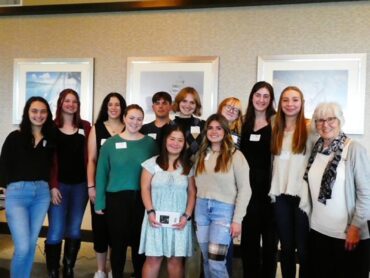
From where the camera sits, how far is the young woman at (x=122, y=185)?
2684 millimetres

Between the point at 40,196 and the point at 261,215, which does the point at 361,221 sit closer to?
the point at 261,215

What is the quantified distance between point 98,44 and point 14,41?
3.41 ft

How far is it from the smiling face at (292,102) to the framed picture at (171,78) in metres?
1.35

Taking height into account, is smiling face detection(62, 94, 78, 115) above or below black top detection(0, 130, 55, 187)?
above


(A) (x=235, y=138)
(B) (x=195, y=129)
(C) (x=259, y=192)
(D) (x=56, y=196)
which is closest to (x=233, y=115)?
(A) (x=235, y=138)

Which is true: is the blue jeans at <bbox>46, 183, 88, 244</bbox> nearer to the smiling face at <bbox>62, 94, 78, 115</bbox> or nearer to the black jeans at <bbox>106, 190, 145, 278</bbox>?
the black jeans at <bbox>106, 190, 145, 278</bbox>

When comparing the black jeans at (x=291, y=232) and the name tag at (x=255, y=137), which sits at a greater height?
the name tag at (x=255, y=137)

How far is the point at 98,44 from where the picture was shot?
160 inches

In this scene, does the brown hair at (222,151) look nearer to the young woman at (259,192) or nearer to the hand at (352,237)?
the young woman at (259,192)

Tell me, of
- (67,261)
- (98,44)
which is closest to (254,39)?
(98,44)

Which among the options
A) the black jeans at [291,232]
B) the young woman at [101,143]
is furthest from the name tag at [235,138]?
the young woman at [101,143]

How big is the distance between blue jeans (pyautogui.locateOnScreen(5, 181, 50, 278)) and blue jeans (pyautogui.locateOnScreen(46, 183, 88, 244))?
0.76 feet

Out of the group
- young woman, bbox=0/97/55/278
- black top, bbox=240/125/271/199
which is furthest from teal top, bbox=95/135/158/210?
black top, bbox=240/125/271/199

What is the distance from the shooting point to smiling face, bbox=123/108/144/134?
269cm
